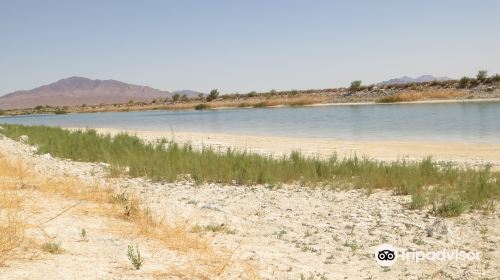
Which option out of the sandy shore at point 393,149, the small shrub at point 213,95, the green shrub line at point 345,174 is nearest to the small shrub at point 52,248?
the green shrub line at point 345,174

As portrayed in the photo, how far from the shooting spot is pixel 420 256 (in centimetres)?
493

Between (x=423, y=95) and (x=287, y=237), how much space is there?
4683 cm

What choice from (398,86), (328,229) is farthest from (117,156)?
(398,86)

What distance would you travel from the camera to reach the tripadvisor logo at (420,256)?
4.84 m

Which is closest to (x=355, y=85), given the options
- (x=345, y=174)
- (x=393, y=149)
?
(x=393, y=149)

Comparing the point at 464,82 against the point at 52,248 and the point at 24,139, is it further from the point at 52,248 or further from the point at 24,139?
the point at 52,248

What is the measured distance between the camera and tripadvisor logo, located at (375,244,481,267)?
4840 millimetres

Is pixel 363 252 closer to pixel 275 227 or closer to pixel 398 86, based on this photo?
pixel 275 227

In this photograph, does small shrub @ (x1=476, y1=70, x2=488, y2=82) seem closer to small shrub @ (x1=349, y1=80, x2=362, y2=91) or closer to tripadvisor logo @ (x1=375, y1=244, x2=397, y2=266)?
small shrub @ (x1=349, y1=80, x2=362, y2=91)

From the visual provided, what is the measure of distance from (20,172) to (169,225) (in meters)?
5.09

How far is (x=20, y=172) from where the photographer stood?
31.3 feet

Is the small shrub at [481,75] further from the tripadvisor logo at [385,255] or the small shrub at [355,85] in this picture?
the tripadvisor logo at [385,255]

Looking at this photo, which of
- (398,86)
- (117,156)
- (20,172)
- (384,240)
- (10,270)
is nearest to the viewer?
(10,270)

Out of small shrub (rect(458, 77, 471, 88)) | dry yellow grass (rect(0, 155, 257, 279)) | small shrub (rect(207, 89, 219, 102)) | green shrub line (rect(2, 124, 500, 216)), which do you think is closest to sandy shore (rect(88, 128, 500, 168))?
green shrub line (rect(2, 124, 500, 216))
